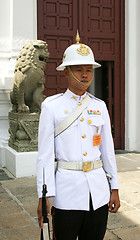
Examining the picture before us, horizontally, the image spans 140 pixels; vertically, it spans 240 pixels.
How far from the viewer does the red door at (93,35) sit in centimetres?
692

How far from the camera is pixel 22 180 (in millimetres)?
4965

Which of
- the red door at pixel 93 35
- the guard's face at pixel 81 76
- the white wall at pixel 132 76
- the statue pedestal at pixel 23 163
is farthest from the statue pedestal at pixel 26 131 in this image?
the guard's face at pixel 81 76

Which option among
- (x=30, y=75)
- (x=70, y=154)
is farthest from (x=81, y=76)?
(x=30, y=75)

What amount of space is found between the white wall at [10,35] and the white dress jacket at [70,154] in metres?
4.28

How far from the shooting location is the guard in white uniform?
1921 mm

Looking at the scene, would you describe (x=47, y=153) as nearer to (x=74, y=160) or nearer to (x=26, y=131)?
(x=74, y=160)

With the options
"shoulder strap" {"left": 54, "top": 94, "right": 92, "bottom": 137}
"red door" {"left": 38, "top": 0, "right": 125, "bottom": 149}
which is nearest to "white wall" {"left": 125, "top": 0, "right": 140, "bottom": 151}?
"red door" {"left": 38, "top": 0, "right": 125, "bottom": 149}

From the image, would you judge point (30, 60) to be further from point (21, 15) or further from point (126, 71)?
point (126, 71)

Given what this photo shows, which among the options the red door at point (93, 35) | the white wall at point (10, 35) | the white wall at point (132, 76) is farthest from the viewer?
the white wall at point (132, 76)

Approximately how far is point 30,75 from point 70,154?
3.44m

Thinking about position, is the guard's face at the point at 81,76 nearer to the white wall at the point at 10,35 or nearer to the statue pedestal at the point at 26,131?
the statue pedestal at the point at 26,131

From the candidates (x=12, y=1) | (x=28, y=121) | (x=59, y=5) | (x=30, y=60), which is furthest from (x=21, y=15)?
(x=28, y=121)

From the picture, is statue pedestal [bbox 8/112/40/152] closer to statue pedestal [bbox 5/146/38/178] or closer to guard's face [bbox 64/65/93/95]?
statue pedestal [bbox 5/146/38/178]

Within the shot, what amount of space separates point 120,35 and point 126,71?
2.71 feet
